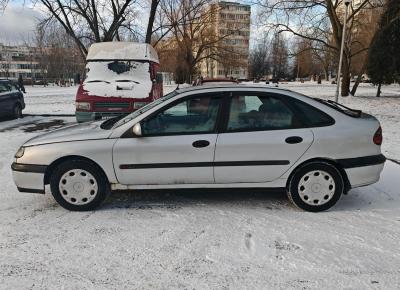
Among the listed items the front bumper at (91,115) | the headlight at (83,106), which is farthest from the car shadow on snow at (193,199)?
the headlight at (83,106)

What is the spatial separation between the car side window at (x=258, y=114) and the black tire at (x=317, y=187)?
0.56m

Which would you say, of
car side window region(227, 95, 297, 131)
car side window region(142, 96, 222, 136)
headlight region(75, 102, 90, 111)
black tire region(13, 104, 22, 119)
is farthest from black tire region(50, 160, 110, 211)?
black tire region(13, 104, 22, 119)

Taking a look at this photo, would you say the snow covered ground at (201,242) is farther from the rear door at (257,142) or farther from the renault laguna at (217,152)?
the rear door at (257,142)

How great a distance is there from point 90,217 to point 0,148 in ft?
18.3

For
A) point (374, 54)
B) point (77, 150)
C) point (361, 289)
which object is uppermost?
point (374, 54)

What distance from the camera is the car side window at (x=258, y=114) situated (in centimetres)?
463

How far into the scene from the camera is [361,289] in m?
3.05

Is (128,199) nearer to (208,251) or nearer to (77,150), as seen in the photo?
(77,150)

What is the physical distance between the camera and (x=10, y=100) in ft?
48.1

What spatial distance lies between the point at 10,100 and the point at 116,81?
631 cm

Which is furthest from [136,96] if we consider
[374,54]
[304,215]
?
[374,54]

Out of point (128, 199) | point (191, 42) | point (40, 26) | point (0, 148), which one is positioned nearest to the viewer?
point (128, 199)

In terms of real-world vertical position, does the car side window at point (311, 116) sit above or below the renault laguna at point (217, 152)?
above

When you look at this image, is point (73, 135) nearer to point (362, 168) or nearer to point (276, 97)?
point (276, 97)
